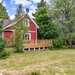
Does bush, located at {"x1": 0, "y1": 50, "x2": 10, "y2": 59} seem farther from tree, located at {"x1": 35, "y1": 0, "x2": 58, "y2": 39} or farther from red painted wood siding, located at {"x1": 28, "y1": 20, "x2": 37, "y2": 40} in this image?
red painted wood siding, located at {"x1": 28, "y1": 20, "x2": 37, "y2": 40}

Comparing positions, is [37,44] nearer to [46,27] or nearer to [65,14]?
[46,27]

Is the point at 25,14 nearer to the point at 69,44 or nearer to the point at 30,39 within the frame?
the point at 30,39

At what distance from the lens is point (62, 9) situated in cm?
4397

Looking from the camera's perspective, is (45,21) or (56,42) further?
(45,21)

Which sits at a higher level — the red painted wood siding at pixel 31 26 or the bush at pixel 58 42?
the red painted wood siding at pixel 31 26

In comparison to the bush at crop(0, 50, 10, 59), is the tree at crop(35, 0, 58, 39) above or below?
above

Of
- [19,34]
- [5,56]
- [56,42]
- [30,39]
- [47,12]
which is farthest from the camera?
[47,12]

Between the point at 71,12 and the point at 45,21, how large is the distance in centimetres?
444

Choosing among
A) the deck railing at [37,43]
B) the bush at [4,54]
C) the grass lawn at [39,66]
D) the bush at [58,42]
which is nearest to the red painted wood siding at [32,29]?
the deck railing at [37,43]

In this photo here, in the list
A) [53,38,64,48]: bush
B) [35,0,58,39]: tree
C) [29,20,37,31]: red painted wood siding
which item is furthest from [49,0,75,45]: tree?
[29,20,37,31]: red painted wood siding

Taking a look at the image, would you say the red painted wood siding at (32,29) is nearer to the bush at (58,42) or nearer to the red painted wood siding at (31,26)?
the red painted wood siding at (31,26)

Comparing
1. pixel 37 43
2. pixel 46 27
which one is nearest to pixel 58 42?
pixel 37 43

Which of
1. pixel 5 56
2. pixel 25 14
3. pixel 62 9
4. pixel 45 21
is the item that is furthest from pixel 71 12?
pixel 5 56

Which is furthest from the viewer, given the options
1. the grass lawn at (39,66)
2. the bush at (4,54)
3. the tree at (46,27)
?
the tree at (46,27)
